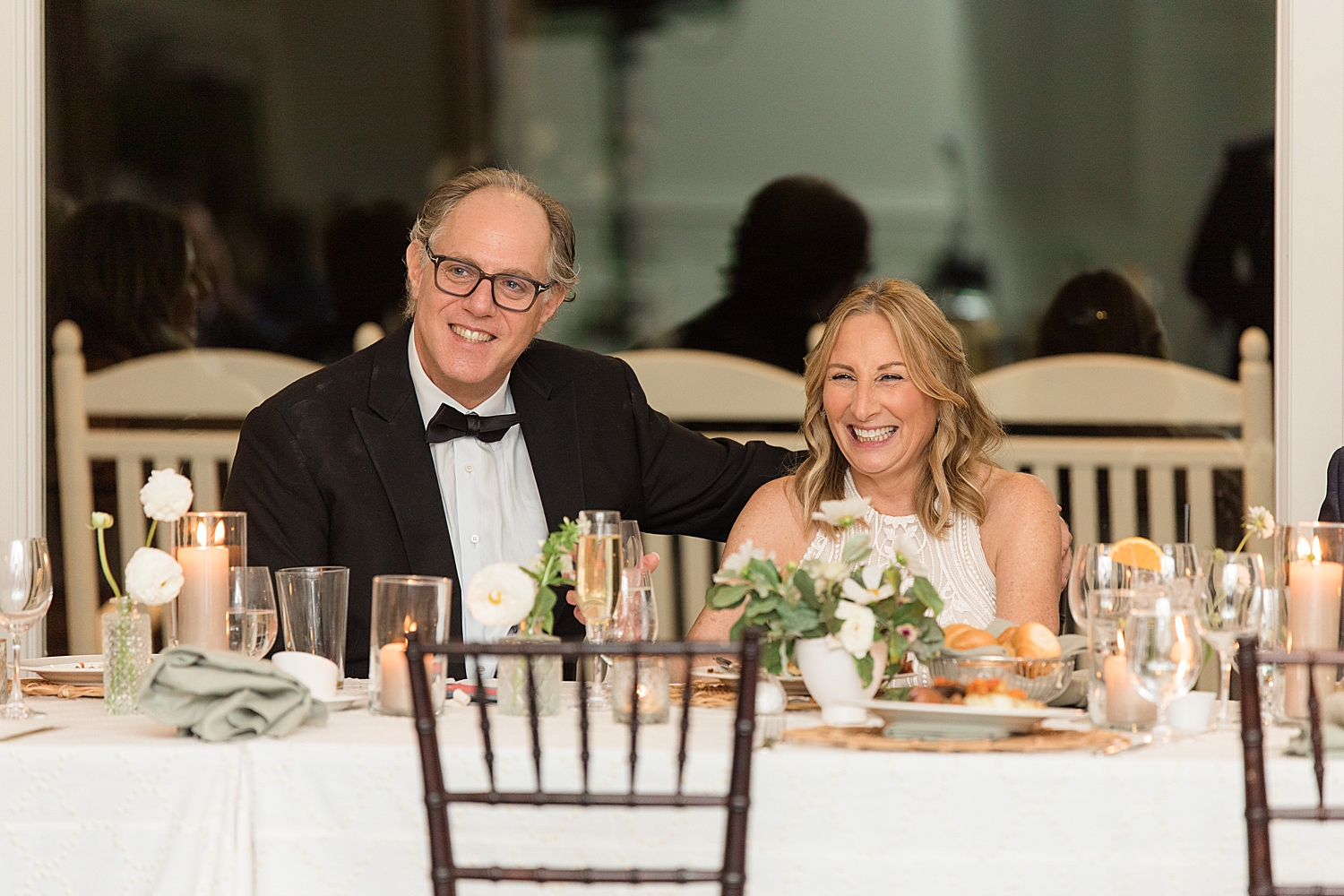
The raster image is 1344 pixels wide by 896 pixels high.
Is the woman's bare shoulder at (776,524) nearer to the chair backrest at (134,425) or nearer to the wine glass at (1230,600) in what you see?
the wine glass at (1230,600)

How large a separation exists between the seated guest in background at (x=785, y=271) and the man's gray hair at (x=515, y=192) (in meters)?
1.47

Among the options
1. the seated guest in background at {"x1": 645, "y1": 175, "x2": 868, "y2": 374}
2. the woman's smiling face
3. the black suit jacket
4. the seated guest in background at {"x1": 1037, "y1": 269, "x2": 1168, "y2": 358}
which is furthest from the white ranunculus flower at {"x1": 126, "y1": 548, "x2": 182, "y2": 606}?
the seated guest in background at {"x1": 1037, "y1": 269, "x2": 1168, "y2": 358}

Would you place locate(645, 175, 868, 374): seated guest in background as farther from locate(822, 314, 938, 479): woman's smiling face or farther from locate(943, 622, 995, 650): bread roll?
locate(943, 622, 995, 650): bread roll

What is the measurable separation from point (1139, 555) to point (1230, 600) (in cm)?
13

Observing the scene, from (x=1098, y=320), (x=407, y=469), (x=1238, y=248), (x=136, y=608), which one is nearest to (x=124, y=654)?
(x=136, y=608)

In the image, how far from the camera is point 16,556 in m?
1.66

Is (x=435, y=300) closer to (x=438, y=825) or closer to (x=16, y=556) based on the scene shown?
(x=16, y=556)

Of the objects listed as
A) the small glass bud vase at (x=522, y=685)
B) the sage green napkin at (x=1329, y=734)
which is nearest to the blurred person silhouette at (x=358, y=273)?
the small glass bud vase at (x=522, y=685)

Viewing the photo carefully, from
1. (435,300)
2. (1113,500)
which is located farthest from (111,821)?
(1113,500)

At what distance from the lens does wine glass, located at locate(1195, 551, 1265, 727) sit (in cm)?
155

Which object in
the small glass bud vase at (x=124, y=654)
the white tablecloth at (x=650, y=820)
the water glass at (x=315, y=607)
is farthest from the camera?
the water glass at (x=315, y=607)

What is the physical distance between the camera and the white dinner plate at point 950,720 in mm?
1446

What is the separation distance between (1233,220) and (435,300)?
2.35 meters

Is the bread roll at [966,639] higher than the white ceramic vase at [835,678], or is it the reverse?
the bread roll at [966,639]
